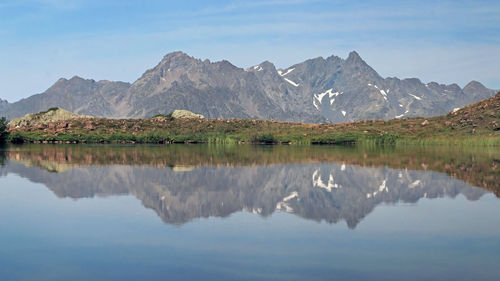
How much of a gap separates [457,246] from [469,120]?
8399cm

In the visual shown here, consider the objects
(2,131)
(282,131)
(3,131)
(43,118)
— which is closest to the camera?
(2,131)

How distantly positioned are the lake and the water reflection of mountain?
0.08 meters

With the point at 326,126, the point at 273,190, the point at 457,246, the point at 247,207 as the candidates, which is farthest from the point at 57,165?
the point at 326,126

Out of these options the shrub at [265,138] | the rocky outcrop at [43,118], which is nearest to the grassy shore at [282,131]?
the shrub at [265,138]

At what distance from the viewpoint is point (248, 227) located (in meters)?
16.0

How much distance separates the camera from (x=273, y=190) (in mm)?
24469

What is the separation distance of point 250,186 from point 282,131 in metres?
71.8

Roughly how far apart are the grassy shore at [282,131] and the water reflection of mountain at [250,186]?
164 feet

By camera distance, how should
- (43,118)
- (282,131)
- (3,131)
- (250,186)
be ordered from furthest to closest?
(43,118), (282,131), (3,131), (250,186)

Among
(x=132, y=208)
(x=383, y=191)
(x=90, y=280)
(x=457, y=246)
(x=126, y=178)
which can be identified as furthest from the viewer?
(x=126, y=178)

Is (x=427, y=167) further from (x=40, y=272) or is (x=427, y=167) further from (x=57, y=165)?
(x=40, y=272)

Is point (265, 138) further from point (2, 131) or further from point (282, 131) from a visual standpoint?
point (2, 131)

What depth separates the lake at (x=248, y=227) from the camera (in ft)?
38.5

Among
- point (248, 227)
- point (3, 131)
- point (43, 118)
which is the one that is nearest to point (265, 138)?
point (3, 131)
